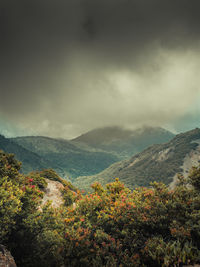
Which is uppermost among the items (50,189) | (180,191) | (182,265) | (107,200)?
(180,191)

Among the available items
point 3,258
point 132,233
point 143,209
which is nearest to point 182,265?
point 132,233

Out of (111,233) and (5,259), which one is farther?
(111,233)

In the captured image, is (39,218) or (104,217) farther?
(104,217)

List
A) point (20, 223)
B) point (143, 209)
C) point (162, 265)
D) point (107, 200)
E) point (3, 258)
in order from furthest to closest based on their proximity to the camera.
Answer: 1. point (107, 200)
2. point (143, 209)
3. point (20, 223)
4. point (3, 258)
5. point (162, 265)

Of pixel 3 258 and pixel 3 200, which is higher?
pixel 3 200

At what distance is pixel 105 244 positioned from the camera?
10.8 metres

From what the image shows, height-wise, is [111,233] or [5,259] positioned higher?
[111,233]

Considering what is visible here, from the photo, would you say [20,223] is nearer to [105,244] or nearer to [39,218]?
[39,218]

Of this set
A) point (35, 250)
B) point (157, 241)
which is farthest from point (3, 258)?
point (157, 241)

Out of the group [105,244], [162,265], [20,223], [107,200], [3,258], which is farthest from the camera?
[107,200]

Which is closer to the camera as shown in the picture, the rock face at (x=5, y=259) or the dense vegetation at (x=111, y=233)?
the rock face at (x=5, y=259)

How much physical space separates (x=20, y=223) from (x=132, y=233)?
9278 mm

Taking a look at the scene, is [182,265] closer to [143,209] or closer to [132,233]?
[132,233]

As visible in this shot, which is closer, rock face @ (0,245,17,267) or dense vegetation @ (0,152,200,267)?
rock face @ (0,245,17,267)
